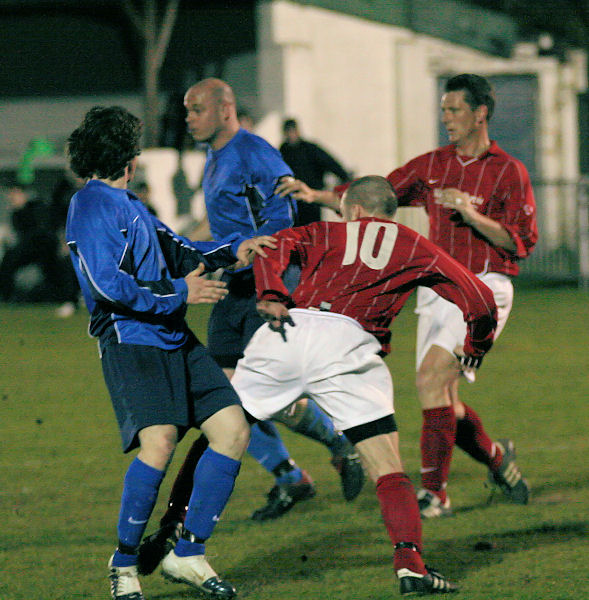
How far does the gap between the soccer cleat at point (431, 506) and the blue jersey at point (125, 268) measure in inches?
67.8

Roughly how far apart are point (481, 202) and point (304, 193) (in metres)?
0.91

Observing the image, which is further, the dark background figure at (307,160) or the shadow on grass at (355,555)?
the dark background figure at (307,160)

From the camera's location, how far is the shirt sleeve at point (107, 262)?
4492mm

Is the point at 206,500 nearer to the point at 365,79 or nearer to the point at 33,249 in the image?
the point at 33,249

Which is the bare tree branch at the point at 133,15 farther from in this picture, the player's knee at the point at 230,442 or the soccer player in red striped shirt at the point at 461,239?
the player's knee at the point at 230,442

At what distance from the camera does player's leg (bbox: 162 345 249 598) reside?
4.73m

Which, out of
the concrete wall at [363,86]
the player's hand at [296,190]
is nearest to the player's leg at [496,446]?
the player's hand at [296,190]

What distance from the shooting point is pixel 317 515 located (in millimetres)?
6066

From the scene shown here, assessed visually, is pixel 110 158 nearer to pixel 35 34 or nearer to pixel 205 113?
pixel 205 113

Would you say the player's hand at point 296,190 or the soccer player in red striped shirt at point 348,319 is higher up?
the player's hand at point 296,190

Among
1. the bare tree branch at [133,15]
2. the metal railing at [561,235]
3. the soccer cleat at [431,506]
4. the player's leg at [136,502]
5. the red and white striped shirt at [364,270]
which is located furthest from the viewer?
the bare tree branch at [133,15]

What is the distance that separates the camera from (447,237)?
6.31 m

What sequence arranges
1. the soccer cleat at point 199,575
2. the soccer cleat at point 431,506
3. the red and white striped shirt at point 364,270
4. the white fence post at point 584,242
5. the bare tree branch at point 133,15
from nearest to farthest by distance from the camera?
1. the soccer cleat at point 199,575
2. the red and white striped shirt at point 364,270
3. the soccer cleat at point 431,506
4. the white fence post at point 584,242
5. the bare tree branch at point 133,15

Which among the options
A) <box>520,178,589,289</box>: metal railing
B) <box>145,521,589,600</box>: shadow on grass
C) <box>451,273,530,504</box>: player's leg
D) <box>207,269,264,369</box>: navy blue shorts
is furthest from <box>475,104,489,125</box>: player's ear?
<box>520,178,589,289</box>: metal railing
